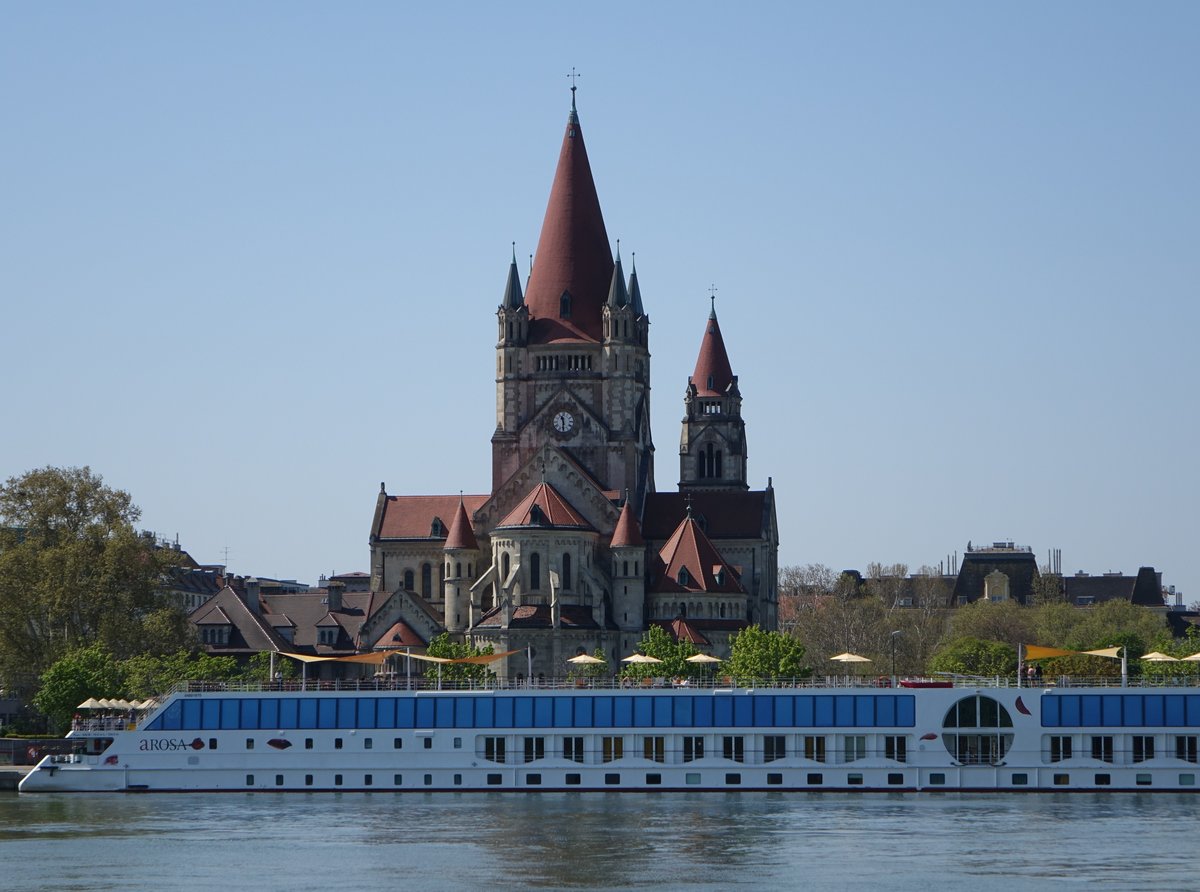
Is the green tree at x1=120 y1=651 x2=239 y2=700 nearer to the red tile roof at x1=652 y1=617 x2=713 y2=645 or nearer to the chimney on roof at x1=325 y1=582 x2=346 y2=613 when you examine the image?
the red tile roof at x1=652 y1=617 x2=713 y2=645

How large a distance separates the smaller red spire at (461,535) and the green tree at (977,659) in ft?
96.4

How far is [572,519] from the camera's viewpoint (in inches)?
5236

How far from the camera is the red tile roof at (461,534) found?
452ft

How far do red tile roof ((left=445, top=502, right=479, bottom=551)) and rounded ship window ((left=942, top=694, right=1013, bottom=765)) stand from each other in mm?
61177

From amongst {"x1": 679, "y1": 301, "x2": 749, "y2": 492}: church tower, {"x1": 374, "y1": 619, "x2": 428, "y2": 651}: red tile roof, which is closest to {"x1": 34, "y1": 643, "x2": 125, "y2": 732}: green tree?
{"x1": 374, "y1": 619, "x2": 428, "y2": 651}: red tile roof

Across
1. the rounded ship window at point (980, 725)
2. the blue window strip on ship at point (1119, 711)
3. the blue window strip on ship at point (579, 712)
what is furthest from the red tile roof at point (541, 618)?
the blue window strip on ship at point (1119, 711)

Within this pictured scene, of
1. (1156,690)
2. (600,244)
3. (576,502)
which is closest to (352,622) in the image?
(576,502)

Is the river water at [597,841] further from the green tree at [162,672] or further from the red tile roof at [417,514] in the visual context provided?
the red tile roof at [417,514]

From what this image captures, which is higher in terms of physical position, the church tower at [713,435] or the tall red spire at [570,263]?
the tall red spire at [570,263]

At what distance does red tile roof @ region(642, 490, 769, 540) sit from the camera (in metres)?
142

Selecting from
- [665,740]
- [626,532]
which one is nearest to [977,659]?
[626,532]

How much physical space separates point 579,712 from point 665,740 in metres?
3.34

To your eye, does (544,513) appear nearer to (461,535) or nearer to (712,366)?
(461,535)

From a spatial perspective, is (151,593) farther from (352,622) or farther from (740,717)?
(740,717)
